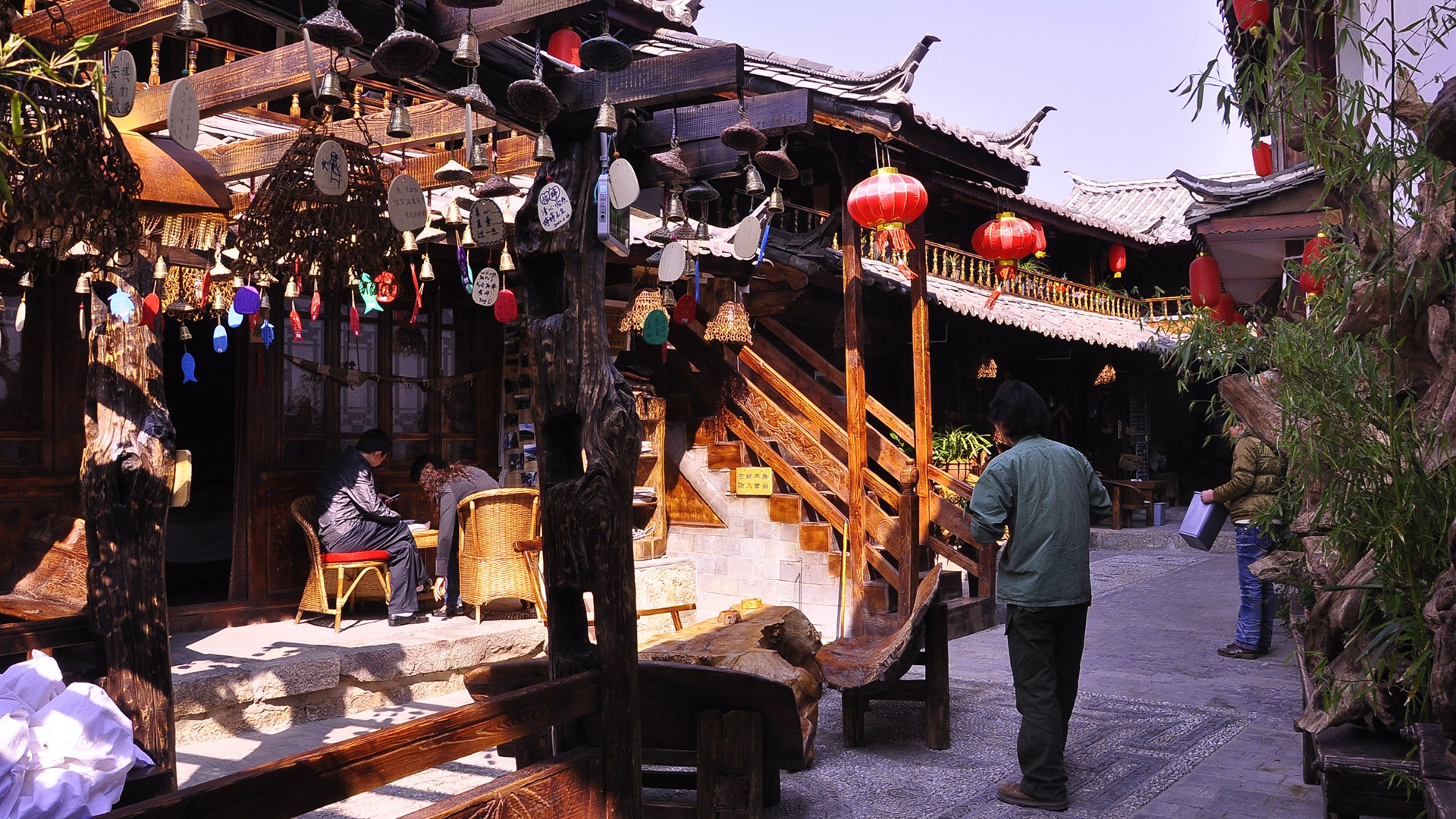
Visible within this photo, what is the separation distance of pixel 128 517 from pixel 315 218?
145cm

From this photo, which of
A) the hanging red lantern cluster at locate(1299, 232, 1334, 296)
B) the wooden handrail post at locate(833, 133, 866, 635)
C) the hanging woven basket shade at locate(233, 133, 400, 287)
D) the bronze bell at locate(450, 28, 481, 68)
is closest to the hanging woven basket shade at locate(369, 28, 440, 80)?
the bronze bell at locate(450, 28, 481, 68)

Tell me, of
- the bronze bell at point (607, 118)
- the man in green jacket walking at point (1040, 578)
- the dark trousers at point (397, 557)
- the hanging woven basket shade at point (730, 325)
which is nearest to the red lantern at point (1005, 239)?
the hanging woven basket shade at point (730, 325)

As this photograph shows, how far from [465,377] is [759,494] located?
2784 millimetres

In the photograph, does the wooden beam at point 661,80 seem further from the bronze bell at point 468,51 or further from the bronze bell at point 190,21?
the bronze bell at point 190,21

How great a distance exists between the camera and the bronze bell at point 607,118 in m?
3.56

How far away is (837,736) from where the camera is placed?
5957 mm

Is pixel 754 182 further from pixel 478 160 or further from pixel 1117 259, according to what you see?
pixel 1117 259

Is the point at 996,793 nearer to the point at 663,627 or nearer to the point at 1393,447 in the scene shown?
the point at 1393,447

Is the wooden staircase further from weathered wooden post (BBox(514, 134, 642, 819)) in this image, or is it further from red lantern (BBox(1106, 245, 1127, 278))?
red lantern (BBox(1106, 245, 1127, 278))

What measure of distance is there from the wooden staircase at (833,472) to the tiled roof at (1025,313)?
150 centimetres

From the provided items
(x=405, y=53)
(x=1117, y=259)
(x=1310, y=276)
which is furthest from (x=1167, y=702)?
(x=1117, y=259)

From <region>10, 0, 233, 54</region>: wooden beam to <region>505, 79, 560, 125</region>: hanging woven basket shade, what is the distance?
3.81 feet

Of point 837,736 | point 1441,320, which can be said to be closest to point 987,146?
point 837,736

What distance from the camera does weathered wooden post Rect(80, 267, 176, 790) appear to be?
4.32m
